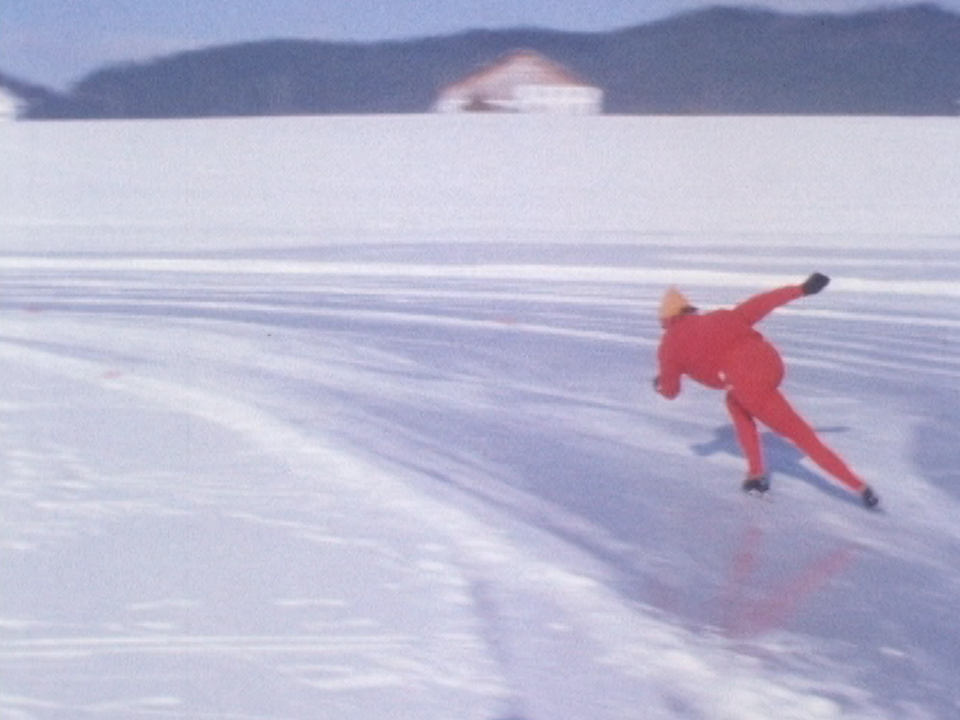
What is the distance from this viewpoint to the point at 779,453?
527cm

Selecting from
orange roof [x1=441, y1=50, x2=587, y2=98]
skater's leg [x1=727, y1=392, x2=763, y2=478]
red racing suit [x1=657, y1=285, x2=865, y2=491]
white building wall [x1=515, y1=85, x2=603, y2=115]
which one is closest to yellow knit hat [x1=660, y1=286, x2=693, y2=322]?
red racing suit [x1=657, y1=285, x2=865, y2=491]

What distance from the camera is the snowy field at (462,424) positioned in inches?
124

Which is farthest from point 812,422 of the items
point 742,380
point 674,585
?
point 674,585

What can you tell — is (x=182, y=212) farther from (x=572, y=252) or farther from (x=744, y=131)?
(x=744, y=131)

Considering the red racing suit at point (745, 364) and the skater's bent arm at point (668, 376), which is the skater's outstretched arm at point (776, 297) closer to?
the red racing suit at point (745, 364)

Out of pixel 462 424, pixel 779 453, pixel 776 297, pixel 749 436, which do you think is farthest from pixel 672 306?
pixel 462 424

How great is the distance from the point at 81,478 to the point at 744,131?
275 inches

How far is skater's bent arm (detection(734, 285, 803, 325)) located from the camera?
432 cm

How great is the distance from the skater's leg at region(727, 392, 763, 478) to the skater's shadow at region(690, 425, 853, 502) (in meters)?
0.31

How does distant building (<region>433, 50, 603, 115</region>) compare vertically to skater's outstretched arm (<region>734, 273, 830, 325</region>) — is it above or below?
above

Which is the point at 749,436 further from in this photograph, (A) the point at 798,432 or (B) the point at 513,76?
(B) the point at 513,76

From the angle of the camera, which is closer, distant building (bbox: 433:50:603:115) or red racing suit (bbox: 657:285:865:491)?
red racing suit (bbox: 657:285:865:491)

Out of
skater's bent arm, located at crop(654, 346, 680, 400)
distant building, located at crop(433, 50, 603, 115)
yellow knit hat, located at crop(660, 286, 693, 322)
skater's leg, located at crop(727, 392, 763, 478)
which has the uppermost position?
distant building, located at crop(433, 50, 603, 115)

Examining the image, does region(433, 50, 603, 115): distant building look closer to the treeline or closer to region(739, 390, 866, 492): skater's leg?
the treeline
